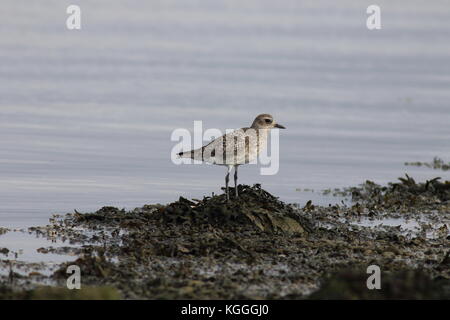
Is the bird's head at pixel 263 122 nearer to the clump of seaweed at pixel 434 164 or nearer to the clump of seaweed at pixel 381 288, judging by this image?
the clump of seaweed at pixel 434 164

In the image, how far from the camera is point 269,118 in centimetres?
1650

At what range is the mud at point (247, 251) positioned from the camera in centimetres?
1012

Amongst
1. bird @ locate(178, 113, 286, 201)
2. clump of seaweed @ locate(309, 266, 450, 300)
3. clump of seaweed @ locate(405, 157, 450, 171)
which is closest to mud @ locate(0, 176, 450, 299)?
clump of seaweed @ locate(309, 266, 450, 300)

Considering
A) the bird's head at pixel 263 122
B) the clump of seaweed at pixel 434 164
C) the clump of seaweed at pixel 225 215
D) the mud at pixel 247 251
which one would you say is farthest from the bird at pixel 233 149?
the clump of seaweed at pixel 434 164

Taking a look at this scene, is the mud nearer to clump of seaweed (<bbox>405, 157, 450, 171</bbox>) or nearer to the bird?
the bird

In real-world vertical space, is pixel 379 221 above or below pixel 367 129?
below

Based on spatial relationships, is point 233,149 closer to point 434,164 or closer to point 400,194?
point 400,194

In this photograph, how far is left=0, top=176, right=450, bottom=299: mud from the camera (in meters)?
10.1

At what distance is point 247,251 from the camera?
1223 centimetres

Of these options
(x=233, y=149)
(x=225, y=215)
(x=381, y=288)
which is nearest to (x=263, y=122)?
(x=233, y=149)

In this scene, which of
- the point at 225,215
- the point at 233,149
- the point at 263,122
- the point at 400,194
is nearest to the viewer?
the point at 225,215

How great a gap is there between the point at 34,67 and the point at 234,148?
784 inches

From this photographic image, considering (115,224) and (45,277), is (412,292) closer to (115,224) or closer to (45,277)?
(45,277)

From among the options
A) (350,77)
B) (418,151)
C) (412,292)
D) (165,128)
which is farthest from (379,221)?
(350,77)
